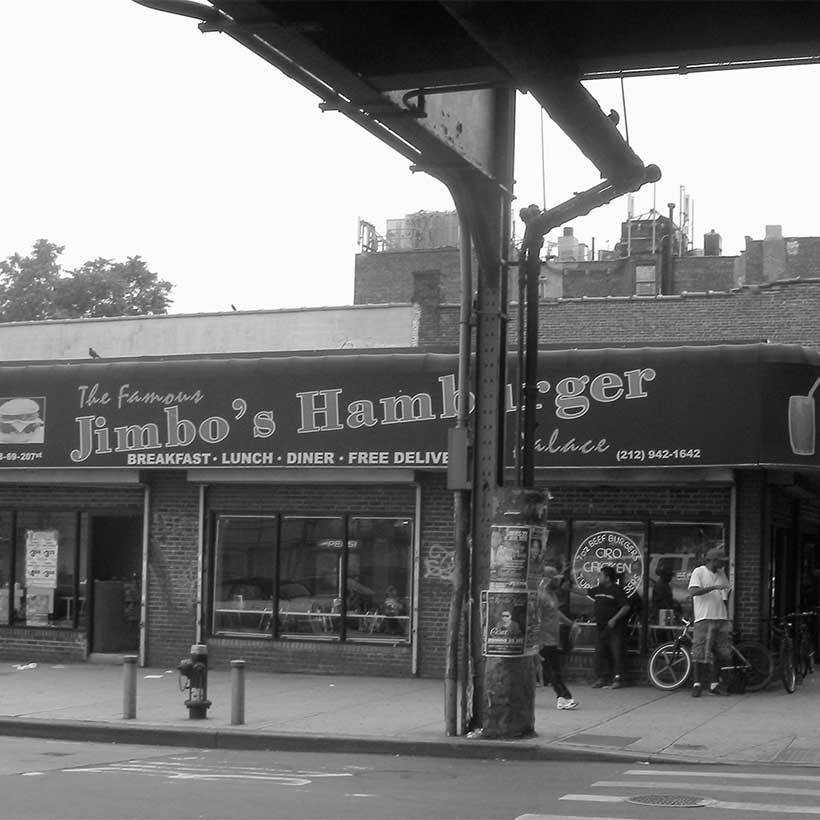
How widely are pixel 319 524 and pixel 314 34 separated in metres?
11.0

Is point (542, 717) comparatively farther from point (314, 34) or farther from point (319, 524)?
point (314, 34)

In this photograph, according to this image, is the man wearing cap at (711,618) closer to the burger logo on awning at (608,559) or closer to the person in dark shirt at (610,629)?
the person in dark shirt at (610,629)

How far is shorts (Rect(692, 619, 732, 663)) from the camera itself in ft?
61.0

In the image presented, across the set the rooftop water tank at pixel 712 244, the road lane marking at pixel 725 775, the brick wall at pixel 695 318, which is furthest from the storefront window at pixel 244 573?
the rooftop water tank at pixel 712 244

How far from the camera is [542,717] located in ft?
53.0

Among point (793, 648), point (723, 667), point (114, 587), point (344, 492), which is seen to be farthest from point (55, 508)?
point (793, 648)

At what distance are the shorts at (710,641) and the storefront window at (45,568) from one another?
10.1 meters

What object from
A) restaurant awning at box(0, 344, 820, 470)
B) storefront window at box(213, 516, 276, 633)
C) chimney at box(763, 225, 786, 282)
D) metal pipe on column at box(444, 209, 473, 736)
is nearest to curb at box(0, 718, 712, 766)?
metal pipe on column at box(444, 209, 473, 736)

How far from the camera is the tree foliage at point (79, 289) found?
6606cm

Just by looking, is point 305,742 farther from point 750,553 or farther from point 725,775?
point 750,553

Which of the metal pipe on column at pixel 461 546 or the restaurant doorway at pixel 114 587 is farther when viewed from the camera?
the restaurant doorway at pixel 114 587

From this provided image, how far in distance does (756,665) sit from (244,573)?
7.76 meters

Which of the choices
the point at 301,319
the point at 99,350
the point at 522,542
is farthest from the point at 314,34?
the point at 99,350

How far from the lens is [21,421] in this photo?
74.1 ft
